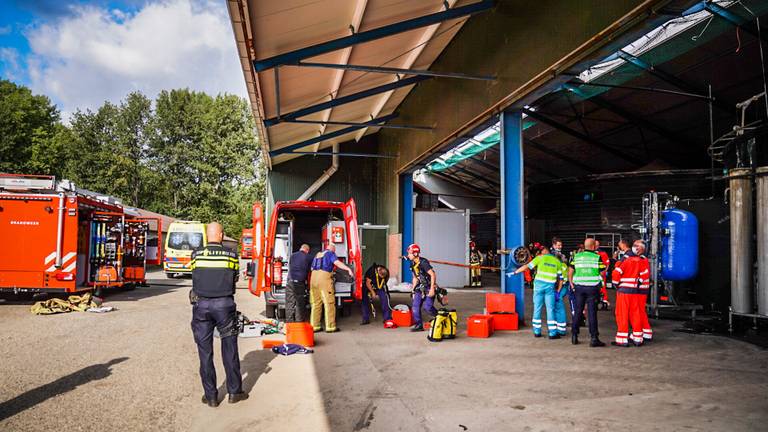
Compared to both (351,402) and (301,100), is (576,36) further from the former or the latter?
(301,100)

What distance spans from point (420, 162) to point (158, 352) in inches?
400

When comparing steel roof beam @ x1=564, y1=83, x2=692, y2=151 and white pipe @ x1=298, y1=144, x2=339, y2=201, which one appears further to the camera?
white pipe @ x1=298, y1=144, x2=339, y2=201

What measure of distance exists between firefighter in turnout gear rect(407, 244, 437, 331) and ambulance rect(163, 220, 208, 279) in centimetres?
1478

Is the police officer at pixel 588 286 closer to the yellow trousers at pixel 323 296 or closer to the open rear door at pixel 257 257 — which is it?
the yellow trousers at pixel 323 296

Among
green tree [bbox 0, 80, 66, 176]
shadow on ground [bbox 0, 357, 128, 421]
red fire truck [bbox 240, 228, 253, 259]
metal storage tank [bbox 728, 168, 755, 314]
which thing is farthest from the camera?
green tree [bbox 0, 80, 66, 176]

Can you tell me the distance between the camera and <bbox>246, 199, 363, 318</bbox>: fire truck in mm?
9562

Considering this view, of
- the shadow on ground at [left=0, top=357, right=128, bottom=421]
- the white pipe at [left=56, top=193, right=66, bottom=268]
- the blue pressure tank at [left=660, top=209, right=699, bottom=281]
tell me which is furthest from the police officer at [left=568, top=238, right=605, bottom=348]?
the white pipe at [left=56, top=193, right=66, bottom=268]

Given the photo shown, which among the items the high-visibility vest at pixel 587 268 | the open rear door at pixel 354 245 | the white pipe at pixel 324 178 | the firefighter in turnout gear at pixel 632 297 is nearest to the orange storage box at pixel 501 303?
the high-visibility vest at pixel 587 268

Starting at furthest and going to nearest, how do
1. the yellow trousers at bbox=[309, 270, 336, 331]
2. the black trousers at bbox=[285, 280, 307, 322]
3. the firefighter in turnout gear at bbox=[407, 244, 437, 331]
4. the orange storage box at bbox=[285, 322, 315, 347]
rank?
the firefighter in turnout gear at bbox=[407, 244, 437, 331] < the yellow trousers at bbox=[309, 270, 336, 331] < the black trousers at bbox=[285, 280, 307, 322] < the orange storage box at bbox=[285, 322, 315, 347]

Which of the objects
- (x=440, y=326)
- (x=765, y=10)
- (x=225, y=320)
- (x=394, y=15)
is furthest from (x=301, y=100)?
(x=765, y=10)

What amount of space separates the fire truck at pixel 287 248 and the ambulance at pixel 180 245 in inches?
443

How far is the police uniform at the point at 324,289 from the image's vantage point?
874 cm

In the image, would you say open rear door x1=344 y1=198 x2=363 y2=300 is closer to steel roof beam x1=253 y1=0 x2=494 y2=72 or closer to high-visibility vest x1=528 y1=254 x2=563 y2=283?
steel roof beam x1=253 y1=0 x2=494 y2=72

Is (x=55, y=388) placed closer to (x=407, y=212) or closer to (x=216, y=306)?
(x=216, y=306)
